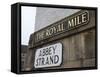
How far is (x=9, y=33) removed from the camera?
2.20 metres

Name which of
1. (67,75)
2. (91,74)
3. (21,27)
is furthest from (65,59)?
(21,27)

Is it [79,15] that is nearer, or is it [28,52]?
[28,52]

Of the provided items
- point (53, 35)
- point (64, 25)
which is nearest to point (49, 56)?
point (53, 35)

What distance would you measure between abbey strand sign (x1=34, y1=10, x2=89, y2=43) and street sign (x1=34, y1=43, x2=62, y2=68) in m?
0.09

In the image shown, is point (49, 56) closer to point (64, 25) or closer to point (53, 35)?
point (53, 35)

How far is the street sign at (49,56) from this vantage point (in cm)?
230

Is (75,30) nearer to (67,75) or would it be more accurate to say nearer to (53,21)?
(53,21)

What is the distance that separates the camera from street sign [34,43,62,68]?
2.30 meters

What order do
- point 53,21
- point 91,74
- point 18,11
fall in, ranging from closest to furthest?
point 18,11 → point 53,21 → point 91,74

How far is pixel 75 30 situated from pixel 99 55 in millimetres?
340

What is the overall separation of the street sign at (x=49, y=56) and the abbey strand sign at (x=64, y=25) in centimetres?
9

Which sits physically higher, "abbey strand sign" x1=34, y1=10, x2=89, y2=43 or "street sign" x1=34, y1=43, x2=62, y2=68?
"abbey strand sign" x1=34, y1=10, x2=89, y2=43

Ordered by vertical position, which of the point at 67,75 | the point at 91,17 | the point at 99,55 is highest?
the point at 91,17

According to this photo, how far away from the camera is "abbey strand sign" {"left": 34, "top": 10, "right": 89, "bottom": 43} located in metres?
2.30
